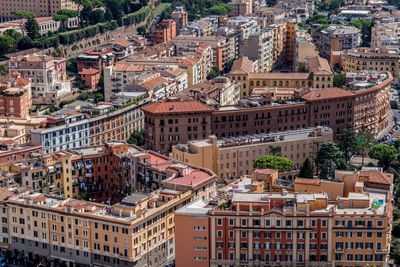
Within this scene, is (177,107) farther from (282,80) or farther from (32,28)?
(32,28)

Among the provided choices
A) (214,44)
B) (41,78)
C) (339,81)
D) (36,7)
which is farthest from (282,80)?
(36,7)

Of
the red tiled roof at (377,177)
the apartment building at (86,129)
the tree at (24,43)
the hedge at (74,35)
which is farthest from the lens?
the hedge at (74,35)

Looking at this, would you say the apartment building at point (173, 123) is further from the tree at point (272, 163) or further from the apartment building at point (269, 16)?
the apartment building at point (269, 16)

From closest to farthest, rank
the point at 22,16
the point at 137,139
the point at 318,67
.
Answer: the point at 137,139
the point at 318,67
the point at 22,16

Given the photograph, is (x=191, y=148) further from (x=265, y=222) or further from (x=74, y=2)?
(x=74, y=2)

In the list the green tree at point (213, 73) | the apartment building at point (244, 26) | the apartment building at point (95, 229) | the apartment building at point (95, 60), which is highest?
the apartment building at point (244, 26)

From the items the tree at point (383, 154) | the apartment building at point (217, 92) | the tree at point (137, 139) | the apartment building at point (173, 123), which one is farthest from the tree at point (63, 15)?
the tree at point (383, 154)

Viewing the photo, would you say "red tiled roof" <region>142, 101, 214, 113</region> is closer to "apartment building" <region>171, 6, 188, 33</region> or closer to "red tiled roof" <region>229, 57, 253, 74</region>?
"red tiled roof" <region>229, 57, 253, 74</region>
